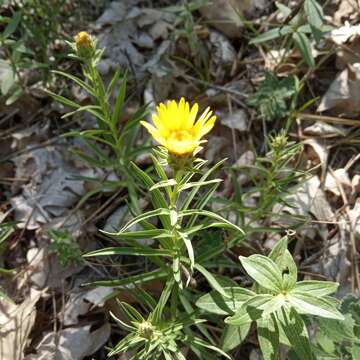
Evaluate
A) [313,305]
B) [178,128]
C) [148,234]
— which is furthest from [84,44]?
[313,305]

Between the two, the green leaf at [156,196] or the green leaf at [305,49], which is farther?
the green leaf at [305,49]

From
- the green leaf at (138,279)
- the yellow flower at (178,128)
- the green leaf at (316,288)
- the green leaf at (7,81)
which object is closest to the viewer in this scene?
the yellow flower at (178,128)

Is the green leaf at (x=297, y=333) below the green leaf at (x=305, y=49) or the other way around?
below

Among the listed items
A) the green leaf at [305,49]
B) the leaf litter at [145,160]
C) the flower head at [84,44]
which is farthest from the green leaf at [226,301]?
the green leaf at [305,49]

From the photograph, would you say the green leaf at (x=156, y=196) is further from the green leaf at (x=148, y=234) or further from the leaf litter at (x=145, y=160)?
the leaf litter at (x=145, y=160)

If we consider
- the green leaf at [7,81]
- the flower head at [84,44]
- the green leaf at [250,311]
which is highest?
the flower head at [84,44]

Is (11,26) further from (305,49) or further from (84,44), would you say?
(305,49)

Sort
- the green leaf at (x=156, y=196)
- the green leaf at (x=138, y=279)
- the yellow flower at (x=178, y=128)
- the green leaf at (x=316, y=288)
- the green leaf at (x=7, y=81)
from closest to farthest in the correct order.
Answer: the yellow flower at (x=178, y=128)
the green leaf at (x=316, y=288)
the green leaf at (x=156, y=196)
the green leaf at (x=138, y=279)
the green leaf at (x=7, y=81)

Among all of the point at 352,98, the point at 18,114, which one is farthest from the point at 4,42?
the point at 352,98
